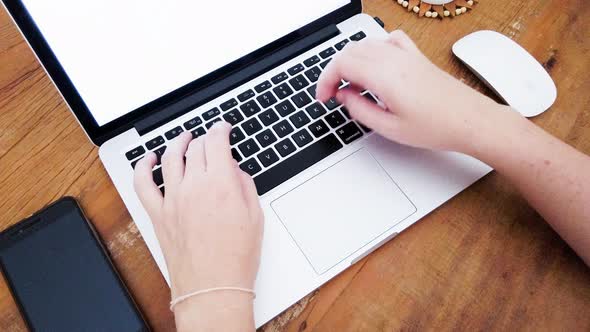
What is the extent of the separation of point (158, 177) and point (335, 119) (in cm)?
22

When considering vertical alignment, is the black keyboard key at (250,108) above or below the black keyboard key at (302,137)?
above

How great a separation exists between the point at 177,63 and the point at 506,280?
0.43m

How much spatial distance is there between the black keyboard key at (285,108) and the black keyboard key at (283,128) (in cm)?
1

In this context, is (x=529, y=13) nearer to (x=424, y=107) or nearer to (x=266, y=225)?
(x=424, y=107)

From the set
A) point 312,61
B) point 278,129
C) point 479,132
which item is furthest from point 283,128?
point 479,132

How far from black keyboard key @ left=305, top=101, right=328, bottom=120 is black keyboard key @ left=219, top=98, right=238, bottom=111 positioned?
0.29 feet

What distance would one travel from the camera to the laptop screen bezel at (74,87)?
418 millimetres

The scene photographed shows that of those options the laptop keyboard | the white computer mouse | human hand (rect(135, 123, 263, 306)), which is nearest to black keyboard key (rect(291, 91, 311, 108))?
the laptop keyboard

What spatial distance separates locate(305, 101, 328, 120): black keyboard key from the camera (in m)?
0.55

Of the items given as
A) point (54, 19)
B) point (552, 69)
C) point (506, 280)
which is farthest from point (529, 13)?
point (54, 19)

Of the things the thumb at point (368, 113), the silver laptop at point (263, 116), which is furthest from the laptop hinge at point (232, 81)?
the thumb at point (368, 113)

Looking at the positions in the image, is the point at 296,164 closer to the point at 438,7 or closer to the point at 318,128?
the point at 318,128

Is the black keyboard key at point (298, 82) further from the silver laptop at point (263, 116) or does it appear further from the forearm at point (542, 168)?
the forearm at point (542, 168)

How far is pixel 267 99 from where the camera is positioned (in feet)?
1.83
